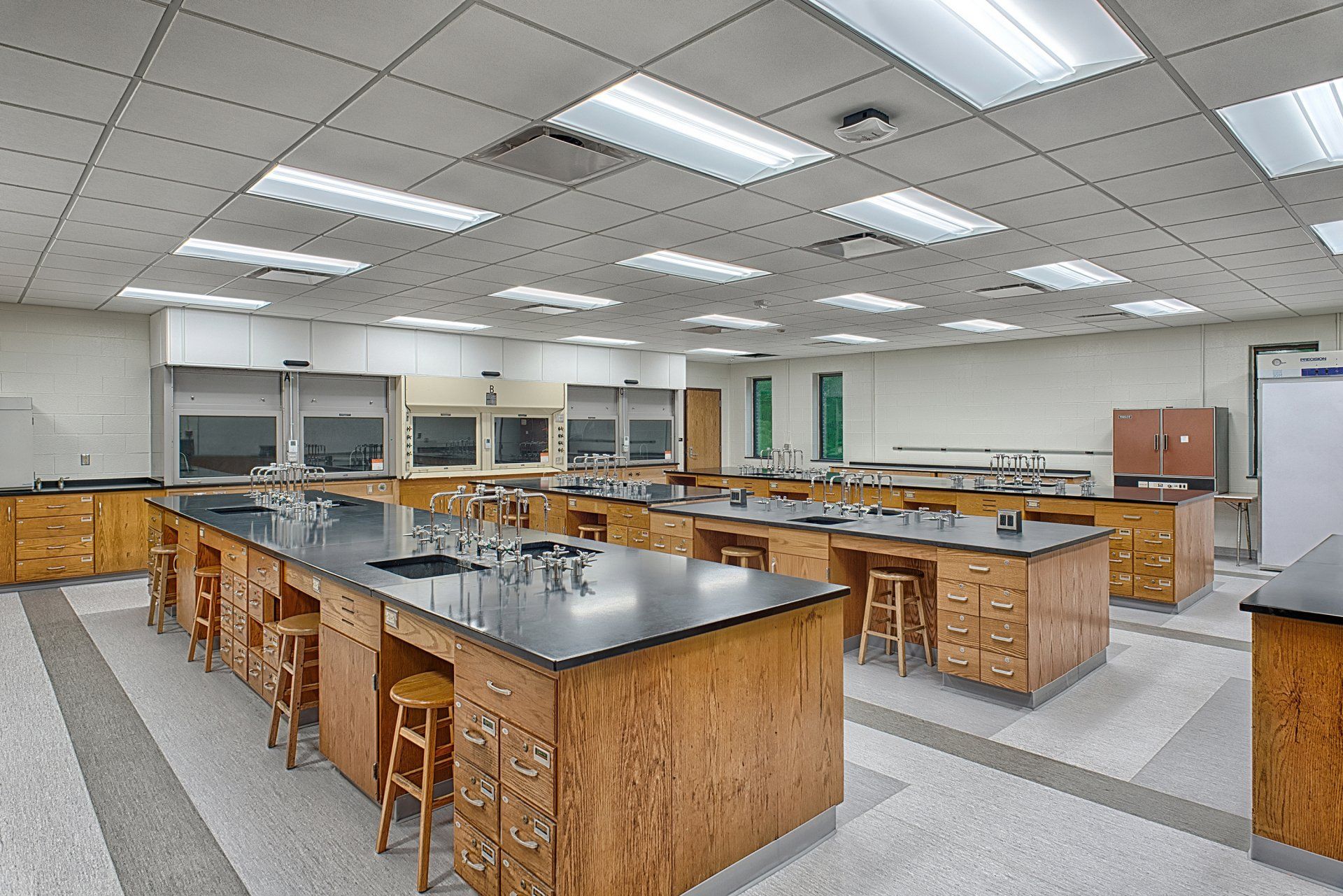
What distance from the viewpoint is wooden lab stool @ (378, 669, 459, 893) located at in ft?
7.63

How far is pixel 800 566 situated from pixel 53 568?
703 centimetres

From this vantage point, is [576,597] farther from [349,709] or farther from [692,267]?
[692,267]

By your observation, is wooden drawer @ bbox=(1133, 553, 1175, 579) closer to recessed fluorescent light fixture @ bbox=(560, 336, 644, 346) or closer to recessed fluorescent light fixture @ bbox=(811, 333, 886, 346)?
recessed fluorescent light fixture @ bbox=(811, 333, 886, 346)

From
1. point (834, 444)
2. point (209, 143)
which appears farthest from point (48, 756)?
point (834, 444)

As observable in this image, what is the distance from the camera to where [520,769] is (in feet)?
6.68

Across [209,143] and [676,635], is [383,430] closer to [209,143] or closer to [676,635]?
[209,143]

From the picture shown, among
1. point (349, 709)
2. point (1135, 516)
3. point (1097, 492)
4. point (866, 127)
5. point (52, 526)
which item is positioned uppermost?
point (866, 127)

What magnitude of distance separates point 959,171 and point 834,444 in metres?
9.60

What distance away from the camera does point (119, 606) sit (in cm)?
624

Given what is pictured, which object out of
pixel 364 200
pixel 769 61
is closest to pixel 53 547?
pixel 364 200

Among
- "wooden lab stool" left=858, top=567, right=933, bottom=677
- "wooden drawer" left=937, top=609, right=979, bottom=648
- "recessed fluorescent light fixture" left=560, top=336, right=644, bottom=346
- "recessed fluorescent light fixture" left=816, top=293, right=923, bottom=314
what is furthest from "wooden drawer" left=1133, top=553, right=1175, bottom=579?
"recessed fluorescent light fixture" left=560, top=336, right=644, bottom=346

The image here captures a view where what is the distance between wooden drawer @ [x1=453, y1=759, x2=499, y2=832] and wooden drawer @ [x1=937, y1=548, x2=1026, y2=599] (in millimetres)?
2838

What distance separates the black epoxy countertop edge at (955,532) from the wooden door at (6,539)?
6.43 m

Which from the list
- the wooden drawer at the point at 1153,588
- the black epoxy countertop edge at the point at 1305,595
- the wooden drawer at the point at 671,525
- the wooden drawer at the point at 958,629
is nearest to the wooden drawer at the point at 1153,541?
the wooden drawer at the point at 1153,588
